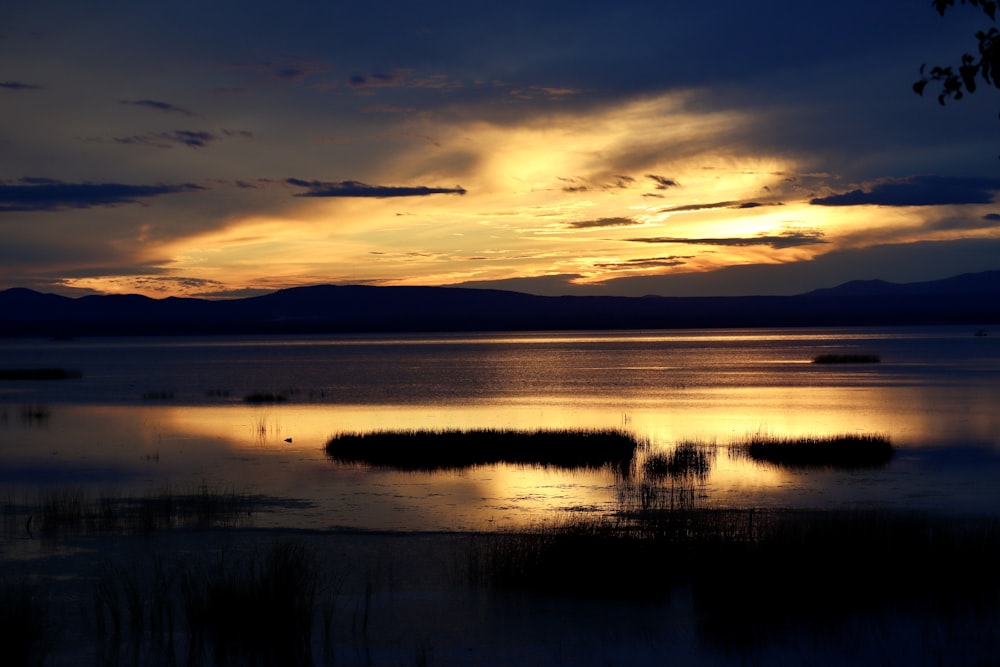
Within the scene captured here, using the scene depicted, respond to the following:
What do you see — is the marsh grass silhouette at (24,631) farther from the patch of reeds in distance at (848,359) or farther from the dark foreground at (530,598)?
the patch of reeds in distance at (848,359)

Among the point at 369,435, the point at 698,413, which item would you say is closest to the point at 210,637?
the point at 369,435

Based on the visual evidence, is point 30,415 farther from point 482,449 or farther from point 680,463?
point 680,463

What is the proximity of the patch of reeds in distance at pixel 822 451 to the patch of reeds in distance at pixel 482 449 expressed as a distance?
12.1 ft

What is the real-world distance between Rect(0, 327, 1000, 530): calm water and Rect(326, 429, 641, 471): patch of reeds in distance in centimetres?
113

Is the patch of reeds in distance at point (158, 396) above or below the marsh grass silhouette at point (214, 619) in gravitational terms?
above

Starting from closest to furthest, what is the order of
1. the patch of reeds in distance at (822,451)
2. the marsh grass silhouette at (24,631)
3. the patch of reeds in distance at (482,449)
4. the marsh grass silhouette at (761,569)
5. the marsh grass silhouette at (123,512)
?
1. the marsh grass silhouette at (24,631)
2. the marsh grass silhouette at (761,569)
3. the marsh grass silhouette at (123,512)
4. the patch of reeds in distance at (822,451)
5. the patch of reeds in distance at (482,449)

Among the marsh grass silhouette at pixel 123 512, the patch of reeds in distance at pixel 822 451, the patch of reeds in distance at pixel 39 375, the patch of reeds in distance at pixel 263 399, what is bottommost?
the patch of reeds in distance at pixel 822 451

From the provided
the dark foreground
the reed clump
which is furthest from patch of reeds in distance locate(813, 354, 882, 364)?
the reed clump

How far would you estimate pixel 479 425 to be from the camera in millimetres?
39406

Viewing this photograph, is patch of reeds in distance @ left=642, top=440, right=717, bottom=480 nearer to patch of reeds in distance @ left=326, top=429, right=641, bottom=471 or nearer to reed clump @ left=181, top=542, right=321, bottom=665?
patch of reeds in distance @ left=326, top=429, right=641, bottom=471

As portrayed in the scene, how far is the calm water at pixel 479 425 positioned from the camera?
2259 cm

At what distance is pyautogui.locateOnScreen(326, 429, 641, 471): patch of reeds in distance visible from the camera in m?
28.9

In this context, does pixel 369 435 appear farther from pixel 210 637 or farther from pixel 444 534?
pixel 210 637

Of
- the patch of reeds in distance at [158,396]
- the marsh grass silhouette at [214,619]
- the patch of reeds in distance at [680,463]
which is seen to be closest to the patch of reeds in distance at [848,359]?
the patch of reeds in distance at [158,396]
